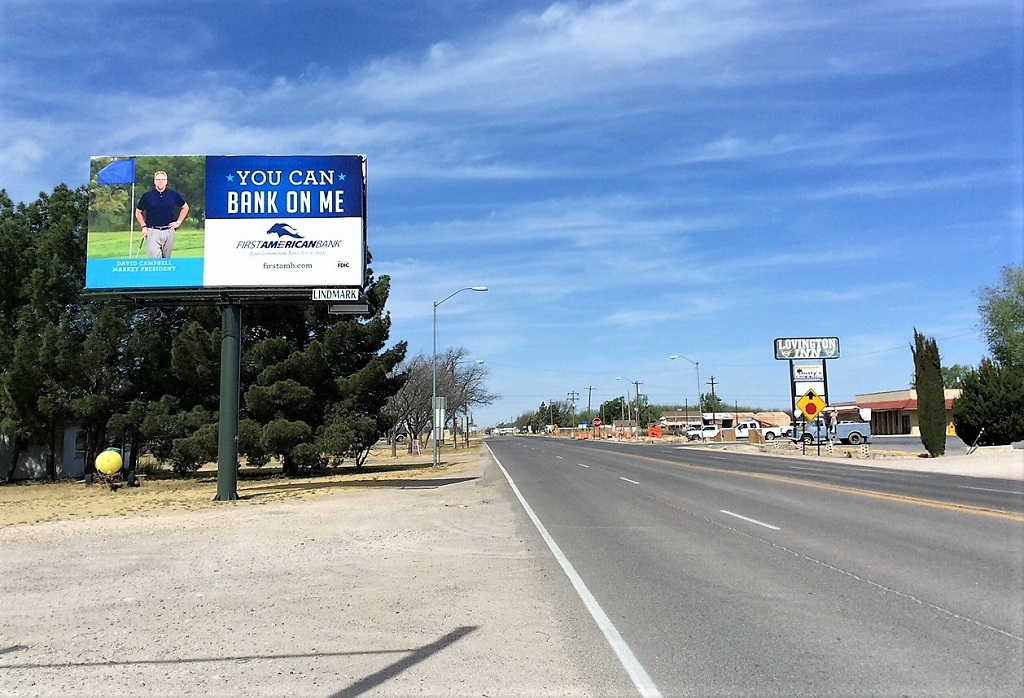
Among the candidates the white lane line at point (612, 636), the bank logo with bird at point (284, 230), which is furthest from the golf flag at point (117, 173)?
the white lane line at point (612, 636)

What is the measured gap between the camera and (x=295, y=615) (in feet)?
27.6

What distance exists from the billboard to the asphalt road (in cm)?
1035

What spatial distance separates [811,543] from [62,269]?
108 ft

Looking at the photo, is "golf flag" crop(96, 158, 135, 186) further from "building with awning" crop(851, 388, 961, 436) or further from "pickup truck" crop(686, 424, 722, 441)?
"building with awning" crop(851, 388, 961, 436)

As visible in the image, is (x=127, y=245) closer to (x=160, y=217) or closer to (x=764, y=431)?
(x=160, y=217)

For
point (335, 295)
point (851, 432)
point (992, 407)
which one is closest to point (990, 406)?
point (992, 407)

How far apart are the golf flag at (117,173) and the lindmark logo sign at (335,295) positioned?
6.21 m

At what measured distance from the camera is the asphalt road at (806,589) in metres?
6.25

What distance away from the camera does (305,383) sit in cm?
3394

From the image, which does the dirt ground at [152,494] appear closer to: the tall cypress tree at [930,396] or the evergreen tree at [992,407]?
the tall cypress tree at [930,396]

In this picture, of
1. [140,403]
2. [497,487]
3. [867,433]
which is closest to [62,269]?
[140,403]

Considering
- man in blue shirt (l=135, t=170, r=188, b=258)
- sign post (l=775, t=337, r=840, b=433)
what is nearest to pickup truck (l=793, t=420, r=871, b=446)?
sign post (l=775, t=337, r=840, b=433)

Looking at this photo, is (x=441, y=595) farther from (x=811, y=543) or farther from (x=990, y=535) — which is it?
(x=990, y=535)

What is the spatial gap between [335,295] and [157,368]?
16250 millimetres
